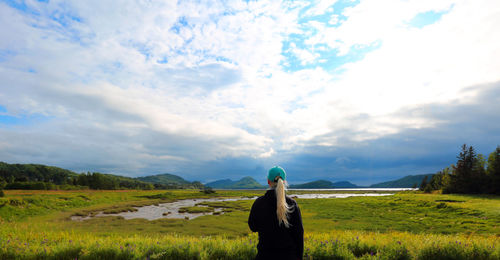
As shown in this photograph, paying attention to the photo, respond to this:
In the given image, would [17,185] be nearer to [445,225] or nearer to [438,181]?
[445,225]

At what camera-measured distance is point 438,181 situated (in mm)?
90938

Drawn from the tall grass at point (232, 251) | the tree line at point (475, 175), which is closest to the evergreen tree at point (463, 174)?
the tree line at point (475, 175)

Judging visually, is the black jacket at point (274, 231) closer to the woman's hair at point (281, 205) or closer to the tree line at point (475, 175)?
the woman's hair at point (281, 205)

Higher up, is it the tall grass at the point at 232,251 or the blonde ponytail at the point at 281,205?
the blonde ponytail at the point at 281,205

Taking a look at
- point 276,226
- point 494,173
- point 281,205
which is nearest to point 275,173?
point 281,205

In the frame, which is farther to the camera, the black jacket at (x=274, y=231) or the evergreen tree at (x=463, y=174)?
the evergreen tree at (x=463, y=174)

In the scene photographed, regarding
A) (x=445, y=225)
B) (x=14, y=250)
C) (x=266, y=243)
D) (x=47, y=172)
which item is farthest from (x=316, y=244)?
(x=47, y=172)

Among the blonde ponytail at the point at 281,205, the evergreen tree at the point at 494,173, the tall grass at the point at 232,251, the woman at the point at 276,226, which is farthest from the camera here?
the evergreen tree at the point at 494,173

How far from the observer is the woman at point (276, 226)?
4492 mm

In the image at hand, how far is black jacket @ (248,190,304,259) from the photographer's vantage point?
4.52 m

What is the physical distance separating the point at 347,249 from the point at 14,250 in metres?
11.5

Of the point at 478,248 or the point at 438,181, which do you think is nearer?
the point at 478,248

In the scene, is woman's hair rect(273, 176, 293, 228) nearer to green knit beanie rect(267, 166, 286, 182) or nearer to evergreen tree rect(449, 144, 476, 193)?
green knit beanie rect(267, 166, 286, 182)

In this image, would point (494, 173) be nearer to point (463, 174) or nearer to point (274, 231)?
point (463, 174)
